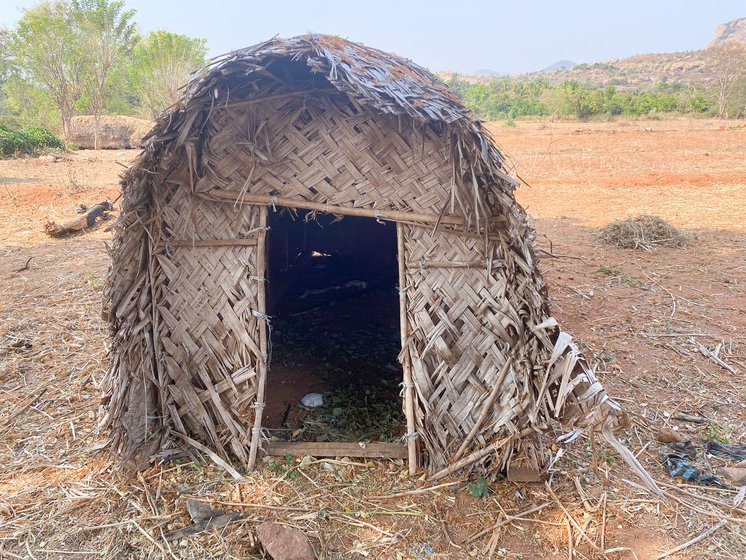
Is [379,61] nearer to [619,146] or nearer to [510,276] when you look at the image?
[510,276]

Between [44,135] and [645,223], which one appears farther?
[44,135]

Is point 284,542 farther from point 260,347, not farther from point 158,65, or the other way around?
point 158,65

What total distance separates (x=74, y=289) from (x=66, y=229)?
3.35 meters

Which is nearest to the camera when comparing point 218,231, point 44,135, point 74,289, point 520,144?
point 218,231

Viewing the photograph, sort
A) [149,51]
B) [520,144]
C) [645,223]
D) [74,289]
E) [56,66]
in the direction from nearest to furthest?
[74,289], [645,223], [520,144], [56,66], [149,51]

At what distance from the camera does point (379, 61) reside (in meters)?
3.51

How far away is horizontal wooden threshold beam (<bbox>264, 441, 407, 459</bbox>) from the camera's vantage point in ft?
11.0

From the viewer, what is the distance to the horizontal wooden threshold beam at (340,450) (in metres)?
3.36

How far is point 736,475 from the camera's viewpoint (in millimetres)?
3273

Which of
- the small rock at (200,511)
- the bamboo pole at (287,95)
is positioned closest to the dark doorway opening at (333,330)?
the bamboo pole at (287,95)

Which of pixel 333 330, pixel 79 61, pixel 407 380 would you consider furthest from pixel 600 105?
pixel 407 380

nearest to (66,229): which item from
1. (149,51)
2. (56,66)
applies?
(56,66)

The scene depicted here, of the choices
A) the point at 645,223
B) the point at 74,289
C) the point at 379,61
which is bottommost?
the point at 74,289

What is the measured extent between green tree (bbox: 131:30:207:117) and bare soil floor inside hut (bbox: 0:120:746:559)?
20847mm
